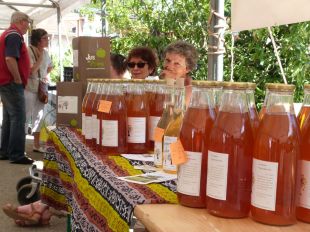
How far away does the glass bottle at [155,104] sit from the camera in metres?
1.71

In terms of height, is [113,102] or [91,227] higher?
[113,102]

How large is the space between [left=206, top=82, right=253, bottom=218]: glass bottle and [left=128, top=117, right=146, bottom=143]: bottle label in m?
0.65

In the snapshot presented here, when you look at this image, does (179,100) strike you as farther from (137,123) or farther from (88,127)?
(88,127)

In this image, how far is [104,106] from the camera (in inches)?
64.9

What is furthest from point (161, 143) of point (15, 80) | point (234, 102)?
point (15, 80)

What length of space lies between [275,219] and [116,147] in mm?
788

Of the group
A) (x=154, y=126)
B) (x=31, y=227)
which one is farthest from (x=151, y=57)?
(x=154, y=126)

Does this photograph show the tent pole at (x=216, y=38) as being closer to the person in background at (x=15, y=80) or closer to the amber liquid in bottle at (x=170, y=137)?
the amber liquid in bottle at (x=170, y=137)

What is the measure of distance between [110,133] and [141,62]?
202 cm

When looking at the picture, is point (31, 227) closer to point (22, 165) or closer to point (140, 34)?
point (22, 165)

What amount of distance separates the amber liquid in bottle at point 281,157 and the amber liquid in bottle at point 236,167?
3cm

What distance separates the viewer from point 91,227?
56.1 inches

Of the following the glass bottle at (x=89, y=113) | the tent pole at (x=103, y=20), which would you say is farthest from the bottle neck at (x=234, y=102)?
the tent pole at (x=103, y=20)

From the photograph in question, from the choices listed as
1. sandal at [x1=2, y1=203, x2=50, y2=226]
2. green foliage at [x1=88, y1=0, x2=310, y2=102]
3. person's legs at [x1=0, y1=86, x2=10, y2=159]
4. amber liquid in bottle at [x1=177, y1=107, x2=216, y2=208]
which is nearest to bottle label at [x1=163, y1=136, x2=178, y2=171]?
amber liquid in bottle at [x1=177, y1=107, x2=216, y2=208]
